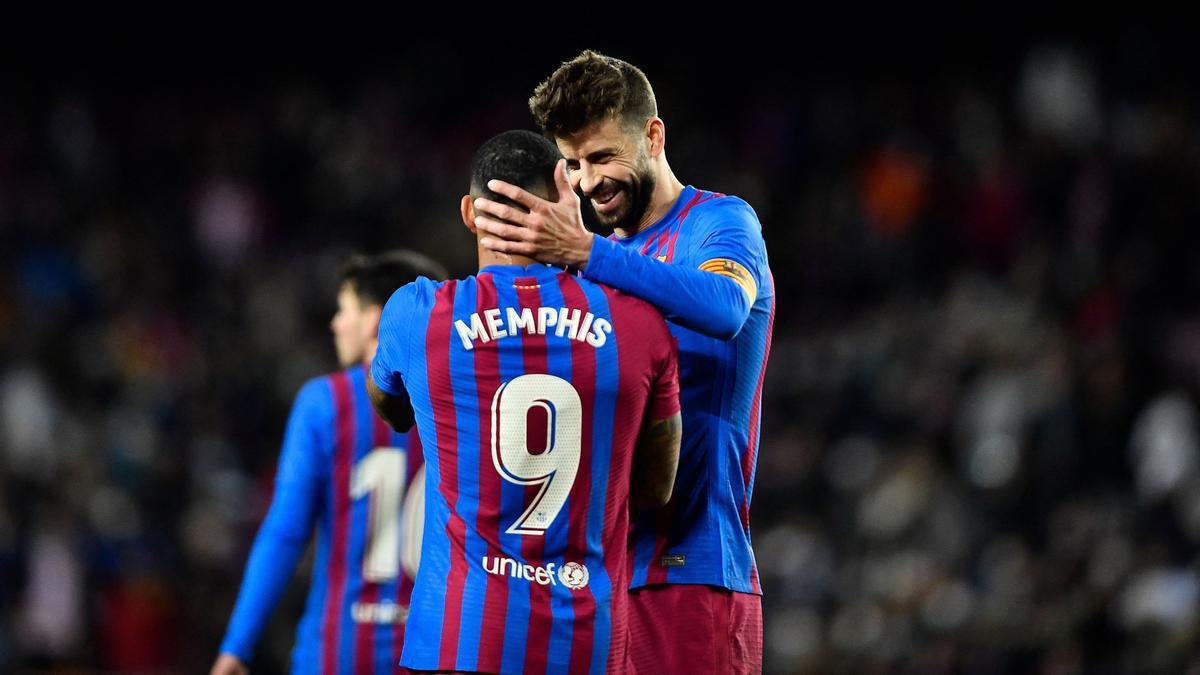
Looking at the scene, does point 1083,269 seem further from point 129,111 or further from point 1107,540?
point 129,111

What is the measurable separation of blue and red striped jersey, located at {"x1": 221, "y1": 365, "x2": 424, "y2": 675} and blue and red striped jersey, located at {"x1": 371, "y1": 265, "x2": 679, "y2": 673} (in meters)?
1.90

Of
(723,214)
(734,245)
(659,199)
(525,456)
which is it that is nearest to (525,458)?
(525,456)

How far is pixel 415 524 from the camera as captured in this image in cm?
526

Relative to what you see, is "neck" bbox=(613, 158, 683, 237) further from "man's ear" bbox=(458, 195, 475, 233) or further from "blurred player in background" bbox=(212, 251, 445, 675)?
"blurred player in background" bbox=(212, 251, 445, 675)

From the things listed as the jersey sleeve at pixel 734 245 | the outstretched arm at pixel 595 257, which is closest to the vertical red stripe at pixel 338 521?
the jersey sleeve at pixel 734 245

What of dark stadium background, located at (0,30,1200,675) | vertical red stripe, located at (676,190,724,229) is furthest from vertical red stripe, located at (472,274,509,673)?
dark stadium background, located at (0,30,1200,675)

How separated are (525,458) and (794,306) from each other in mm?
9283

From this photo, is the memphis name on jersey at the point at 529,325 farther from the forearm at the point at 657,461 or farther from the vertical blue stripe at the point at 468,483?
the forearm at the point at 657,461

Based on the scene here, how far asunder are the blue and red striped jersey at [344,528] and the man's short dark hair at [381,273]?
307 mm

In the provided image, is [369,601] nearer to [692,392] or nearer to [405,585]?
[405,585]

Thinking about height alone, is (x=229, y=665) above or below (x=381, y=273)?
below

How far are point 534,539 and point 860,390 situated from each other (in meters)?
8.01

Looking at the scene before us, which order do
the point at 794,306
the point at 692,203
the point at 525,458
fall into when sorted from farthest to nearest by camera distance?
1. the point at 794,306
2. the point at 692,203
3. the point at 525,458

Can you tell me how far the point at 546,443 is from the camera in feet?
10.7
